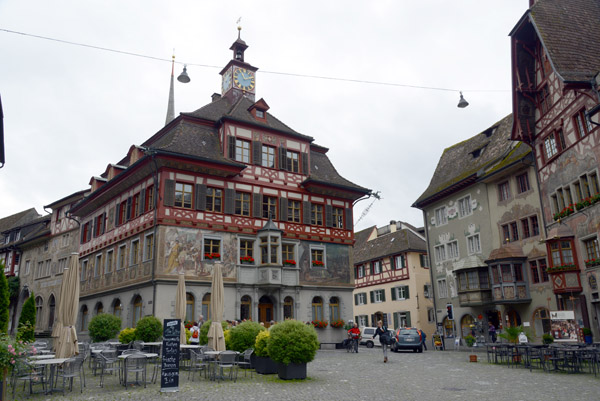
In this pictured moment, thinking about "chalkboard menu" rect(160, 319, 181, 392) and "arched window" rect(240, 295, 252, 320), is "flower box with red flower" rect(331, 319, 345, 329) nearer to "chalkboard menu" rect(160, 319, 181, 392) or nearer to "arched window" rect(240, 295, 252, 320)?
"arched window" rect(240, 295, 252, 320)

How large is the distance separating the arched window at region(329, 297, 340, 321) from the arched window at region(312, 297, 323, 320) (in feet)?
2.46

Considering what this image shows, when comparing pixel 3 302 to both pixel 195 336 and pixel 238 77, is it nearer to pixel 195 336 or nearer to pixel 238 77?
pixel 195 336

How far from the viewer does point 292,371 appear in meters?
13.5

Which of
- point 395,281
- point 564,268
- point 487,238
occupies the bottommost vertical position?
point 564,268

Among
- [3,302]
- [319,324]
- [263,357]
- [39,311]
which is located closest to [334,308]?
[319,324]

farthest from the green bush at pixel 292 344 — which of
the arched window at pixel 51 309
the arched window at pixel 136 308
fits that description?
the arched window at pixel 51 309

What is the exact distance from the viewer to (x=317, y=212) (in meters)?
32.7

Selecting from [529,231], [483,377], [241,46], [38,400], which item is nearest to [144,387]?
[38,400]

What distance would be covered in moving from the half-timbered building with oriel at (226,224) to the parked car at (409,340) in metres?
4.38

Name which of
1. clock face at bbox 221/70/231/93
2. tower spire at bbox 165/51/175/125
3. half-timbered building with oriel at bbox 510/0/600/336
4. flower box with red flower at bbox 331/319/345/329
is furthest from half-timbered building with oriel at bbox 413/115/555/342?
tower spire at bbox 165/51/175/125

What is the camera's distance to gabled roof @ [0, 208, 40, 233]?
2248 inches

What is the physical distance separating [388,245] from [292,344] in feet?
128

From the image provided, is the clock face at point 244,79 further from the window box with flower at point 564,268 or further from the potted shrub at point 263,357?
the potted shrub at point 263,357

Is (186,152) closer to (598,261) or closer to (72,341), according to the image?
Result: (72,341)
